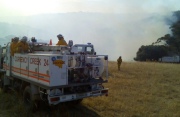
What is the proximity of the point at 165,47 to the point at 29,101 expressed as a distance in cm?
5745

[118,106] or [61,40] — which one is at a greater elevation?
[61,40]

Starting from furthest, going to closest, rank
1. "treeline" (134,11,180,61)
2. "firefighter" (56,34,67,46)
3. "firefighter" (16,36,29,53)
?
"treeline" (134,11,180,61)
"firefighter" (56,34,67,46)
"firefighter" (16,36,29,53)

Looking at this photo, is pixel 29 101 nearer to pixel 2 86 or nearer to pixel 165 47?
pixel 2 86

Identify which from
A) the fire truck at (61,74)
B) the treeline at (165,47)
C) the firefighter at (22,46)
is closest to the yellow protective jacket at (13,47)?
the firefighter at (22,46)

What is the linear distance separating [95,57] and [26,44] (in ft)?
11.4

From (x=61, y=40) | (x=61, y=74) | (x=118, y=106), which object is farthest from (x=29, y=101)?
(x=61, y=40)

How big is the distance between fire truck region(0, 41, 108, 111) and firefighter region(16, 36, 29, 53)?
436 mm

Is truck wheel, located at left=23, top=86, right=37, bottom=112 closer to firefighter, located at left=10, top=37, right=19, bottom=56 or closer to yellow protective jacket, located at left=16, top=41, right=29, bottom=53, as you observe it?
yellow protective jacket, located at left=16, top=41, right=29, bottom=53

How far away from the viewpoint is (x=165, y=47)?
62031mm

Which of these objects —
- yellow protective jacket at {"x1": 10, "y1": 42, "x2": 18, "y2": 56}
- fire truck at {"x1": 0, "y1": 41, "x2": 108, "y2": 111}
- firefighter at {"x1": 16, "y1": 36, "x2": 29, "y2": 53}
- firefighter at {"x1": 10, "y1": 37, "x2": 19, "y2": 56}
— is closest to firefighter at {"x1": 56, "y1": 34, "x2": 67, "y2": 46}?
fire truck at {"x1": 0, "y1": 41, "x2": 108, "y2": 111}

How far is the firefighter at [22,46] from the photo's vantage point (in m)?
10.2

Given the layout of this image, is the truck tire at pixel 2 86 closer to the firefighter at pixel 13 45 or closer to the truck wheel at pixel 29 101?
the firefighter at pixel 13 45

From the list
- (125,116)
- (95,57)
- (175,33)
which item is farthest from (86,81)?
(175,33)

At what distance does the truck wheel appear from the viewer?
28.0 ft
